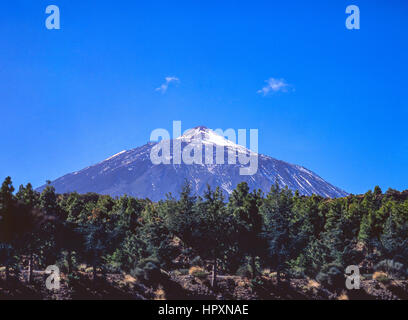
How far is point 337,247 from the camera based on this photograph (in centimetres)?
4722

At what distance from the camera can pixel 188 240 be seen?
41.0m

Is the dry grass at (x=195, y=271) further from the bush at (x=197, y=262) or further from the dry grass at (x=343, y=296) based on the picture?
the dry grass at (x=343, y=296)

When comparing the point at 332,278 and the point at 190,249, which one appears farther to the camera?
the point at 332,278

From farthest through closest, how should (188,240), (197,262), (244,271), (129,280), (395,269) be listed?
(197,262)
(395,269)
(244,271)
(188,240)
(129,280)

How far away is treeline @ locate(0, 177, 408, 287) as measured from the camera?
119 feet

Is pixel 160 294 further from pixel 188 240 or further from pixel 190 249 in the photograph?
pixel 188 240

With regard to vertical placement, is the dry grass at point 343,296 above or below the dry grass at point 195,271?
below

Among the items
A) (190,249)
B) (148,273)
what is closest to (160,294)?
(148,273)

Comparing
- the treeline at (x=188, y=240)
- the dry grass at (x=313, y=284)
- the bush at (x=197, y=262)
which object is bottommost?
the dry grass at (x=313, y=284)

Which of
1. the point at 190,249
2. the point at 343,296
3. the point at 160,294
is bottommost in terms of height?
the point at 343,296

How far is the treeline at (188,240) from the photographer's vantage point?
3641cm

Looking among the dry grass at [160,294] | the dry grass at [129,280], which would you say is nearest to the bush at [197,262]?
the dry grass at [160,294]
